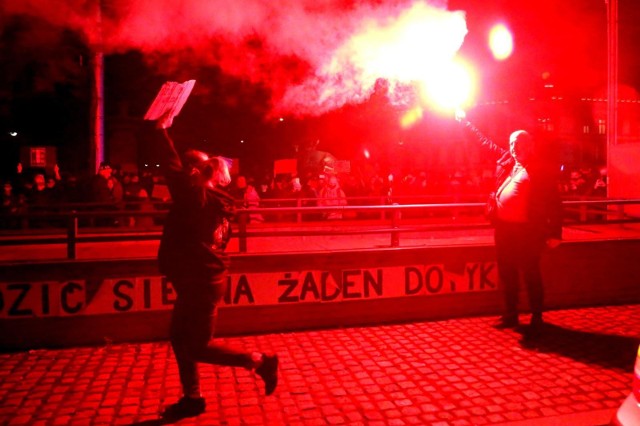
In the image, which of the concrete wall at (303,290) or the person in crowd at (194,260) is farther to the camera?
the concrete wall at (303,290)

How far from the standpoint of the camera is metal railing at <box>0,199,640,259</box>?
269 inches

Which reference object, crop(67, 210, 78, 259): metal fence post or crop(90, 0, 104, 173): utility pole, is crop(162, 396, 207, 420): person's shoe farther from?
crop(90, 0, 104, 173): utility pole

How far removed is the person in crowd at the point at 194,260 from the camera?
4.28 metres

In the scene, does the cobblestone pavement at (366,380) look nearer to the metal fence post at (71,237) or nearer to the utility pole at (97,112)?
the metal fence post at (71,237)

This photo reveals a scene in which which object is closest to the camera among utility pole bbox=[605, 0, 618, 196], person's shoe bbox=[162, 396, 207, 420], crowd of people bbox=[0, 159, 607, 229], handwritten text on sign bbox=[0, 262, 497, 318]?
person's shoe bbox=[162, 396, 207, 420]

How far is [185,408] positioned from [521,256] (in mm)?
3932

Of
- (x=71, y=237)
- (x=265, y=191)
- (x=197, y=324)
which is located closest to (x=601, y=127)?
(x=265, y=191)

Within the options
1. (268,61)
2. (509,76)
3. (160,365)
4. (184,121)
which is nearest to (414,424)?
(160,365)

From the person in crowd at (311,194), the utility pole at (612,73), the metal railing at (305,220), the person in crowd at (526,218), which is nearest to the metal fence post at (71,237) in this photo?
the metal railing at (305,220)

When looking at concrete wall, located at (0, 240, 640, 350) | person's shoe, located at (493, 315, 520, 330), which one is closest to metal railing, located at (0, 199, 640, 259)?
concrete wall, located at (0, 240, 640, 350)

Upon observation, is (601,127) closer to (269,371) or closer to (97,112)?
(97,112)

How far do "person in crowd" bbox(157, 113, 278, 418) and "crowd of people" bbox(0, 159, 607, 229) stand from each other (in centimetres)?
591

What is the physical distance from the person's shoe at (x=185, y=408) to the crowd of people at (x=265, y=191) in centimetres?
602

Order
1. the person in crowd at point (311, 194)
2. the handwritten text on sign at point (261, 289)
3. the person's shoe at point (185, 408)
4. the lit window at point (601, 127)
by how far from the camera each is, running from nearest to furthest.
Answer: the person's shoe at point (185, 408), the handwritten text on sign at point (261, 289), the person in crowd at point (311, 194), the lit window at point (601, 127)
